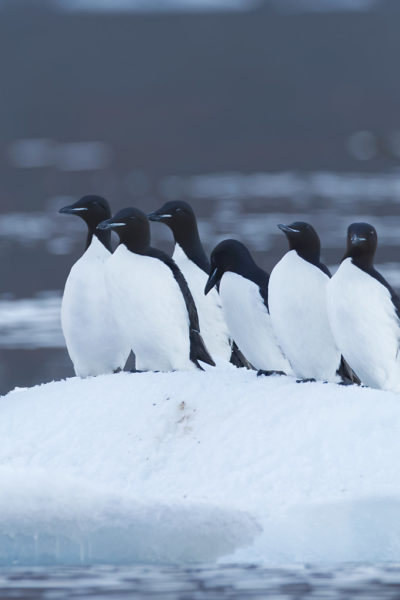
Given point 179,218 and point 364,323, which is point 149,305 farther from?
point 364,323

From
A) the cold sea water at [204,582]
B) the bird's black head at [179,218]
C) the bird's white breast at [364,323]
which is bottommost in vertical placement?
the cold sea water at [204,582]

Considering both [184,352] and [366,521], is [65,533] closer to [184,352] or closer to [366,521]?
[366,521]

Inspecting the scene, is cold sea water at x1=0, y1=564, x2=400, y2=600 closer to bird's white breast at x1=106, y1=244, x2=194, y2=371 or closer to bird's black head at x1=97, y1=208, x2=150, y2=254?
bird's white breast at x1=106, y1=244, x2=194, y2=371

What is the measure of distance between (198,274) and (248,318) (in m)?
1.15

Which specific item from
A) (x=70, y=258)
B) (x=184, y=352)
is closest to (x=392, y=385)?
(x=184, y=352)

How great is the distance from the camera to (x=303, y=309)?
8.40 meters

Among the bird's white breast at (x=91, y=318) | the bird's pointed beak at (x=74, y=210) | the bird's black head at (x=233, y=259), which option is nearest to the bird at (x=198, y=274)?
the bird's pointed beak at (x=74, y=210)

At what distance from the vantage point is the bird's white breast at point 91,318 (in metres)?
9.27

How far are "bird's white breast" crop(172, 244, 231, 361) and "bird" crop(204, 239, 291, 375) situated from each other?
88 cm

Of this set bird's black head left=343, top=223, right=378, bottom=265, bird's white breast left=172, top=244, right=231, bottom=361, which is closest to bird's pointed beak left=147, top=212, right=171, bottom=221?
bird's white breast left=172, top=244, right=231, bottom=361

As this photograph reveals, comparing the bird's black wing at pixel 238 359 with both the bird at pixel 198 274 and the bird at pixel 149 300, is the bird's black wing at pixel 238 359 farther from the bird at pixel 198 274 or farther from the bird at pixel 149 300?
the bird at pixel 149 300

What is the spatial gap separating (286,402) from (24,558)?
1.59 meters

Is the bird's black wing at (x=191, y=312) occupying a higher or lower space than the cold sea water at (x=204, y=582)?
higher

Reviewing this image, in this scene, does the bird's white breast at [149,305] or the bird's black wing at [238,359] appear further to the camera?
the bird's black wing at [238,359]
